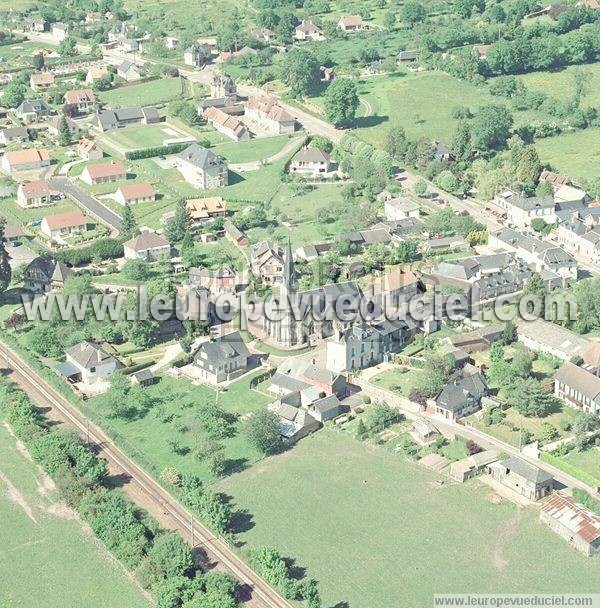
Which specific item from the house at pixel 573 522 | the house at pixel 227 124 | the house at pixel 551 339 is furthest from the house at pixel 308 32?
the house at pixel 573 522

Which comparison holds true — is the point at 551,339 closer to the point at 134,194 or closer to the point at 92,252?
the point at 92,252

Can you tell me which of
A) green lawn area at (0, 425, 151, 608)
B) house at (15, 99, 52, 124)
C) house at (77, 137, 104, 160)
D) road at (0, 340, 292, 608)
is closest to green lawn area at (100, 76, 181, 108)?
house at (15, 99, 52, 124)

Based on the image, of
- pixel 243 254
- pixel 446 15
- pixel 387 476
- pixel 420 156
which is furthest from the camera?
pixel 446 15

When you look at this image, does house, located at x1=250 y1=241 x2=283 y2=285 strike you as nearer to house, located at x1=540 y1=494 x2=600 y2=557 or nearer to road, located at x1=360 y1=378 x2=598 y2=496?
road, located at x1=360 y1=378 x2=598 y2=496

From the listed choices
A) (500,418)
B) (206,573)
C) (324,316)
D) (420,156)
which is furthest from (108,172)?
(206,573)

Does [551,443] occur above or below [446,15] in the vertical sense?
below

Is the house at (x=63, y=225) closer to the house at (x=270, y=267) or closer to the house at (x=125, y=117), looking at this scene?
the house at (x=270, y=267)

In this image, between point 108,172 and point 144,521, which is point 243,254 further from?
point 144,521

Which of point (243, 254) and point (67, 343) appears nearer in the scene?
point (67, 343)
